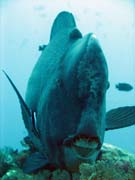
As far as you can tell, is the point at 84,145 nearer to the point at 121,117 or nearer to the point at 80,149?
the point at 80,149

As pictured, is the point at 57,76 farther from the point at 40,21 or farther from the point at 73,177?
the point at 40,21

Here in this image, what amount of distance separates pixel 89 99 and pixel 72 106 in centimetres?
19

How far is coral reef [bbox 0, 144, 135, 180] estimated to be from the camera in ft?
10.2

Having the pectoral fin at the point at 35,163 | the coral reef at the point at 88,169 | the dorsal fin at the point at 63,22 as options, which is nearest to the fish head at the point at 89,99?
the coral reef at the point at 88,169

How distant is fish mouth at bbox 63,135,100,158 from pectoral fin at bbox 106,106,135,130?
637 millimetres

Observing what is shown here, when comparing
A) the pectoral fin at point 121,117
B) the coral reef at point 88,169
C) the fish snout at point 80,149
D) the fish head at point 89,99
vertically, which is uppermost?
the fish head at point 89,99

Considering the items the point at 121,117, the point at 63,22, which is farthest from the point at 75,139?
the point at 63,22

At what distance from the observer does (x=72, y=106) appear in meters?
2.89

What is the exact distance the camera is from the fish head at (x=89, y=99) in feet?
9.03

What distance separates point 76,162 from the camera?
299cm

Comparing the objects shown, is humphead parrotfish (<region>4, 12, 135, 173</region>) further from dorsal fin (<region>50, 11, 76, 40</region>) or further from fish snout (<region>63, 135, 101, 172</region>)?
dorsal fin (<region>50, 11, 76, 40</region>)

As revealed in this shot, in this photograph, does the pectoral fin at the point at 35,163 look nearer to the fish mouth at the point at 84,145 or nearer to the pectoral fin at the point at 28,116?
the pectoral fin at the point at 28,116

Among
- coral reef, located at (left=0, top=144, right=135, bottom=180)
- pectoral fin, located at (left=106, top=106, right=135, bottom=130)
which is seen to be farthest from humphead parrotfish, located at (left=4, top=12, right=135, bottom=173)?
coral reef, located at (left=0, top=144, right=135, bottom=180)

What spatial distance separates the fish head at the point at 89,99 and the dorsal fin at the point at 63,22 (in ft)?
3.93
